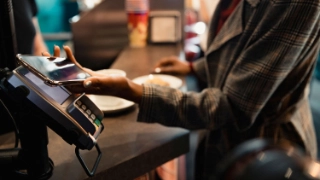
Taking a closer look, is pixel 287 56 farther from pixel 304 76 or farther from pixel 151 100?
pixel 151 100

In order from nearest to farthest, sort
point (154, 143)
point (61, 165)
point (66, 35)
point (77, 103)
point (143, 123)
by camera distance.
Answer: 1. point (77, 103)
2. point (61, 165)
3. point (154, 143)
4. point (143, 123)
5. point (66, 35)

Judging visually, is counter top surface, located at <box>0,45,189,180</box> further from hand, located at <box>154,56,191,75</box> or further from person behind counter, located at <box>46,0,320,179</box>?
hand, located at <box>154,56,191,75</box>

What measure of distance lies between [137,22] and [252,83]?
110 cm

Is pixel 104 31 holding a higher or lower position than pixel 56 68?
lower

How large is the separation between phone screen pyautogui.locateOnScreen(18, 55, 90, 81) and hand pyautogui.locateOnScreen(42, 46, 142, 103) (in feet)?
0.06

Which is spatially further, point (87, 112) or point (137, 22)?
point (137, 22)

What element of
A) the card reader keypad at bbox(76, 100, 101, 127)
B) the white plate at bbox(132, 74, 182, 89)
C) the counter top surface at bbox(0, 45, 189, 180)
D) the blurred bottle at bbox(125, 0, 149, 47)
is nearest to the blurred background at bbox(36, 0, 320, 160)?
the blurred bottle at bbox(125, 0, 149, 47)

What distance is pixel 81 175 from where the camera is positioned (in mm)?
724

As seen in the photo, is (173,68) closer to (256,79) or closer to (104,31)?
(104,31)

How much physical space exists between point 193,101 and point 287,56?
250mm

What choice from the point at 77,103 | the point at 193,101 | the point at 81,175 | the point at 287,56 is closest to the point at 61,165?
the point at 81,175

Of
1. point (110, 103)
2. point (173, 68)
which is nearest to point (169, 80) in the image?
point (173, 68)

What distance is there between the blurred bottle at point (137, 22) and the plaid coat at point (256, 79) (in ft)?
2.81

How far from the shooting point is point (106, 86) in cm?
76
